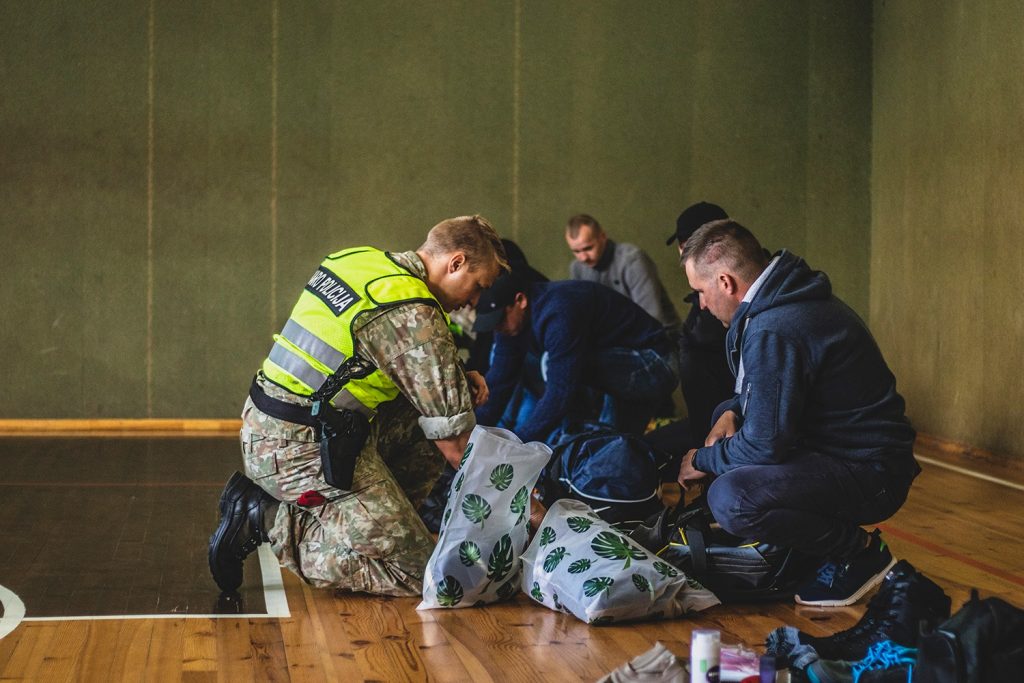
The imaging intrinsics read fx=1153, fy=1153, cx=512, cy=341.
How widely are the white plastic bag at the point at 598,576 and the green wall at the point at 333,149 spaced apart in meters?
5.01

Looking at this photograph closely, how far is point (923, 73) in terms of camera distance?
750cm

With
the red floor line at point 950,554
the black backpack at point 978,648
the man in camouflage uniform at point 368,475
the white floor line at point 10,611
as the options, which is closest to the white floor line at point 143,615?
the white floor line at point 10,611

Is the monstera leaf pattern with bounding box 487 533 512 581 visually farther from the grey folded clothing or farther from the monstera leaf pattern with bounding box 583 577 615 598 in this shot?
the grey folded clothing

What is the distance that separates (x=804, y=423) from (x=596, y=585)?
0.75 metres

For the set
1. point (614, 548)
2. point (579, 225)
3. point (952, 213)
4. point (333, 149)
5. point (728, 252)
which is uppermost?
point (333, 149)

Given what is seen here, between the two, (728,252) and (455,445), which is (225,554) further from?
(728,252)

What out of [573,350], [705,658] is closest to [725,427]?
[573,350]

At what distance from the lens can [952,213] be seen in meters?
6.99

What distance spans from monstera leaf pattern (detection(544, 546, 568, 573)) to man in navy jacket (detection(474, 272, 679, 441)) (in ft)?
3.80

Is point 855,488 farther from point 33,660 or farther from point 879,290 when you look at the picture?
point 879,290

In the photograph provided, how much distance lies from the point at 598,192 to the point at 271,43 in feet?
8.20

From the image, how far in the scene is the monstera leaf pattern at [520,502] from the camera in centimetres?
331

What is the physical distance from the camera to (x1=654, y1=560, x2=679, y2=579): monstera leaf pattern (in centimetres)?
320

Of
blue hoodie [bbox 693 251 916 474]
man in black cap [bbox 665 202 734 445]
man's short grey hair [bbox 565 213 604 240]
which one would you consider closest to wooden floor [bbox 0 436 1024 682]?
blue hoodie [bbox 693 251 916 474]
